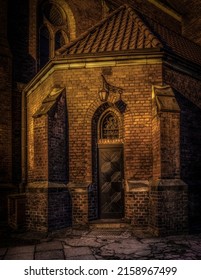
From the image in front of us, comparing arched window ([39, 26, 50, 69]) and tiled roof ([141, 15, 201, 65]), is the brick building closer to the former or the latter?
tiled roof ([141, 15, 201, 65])

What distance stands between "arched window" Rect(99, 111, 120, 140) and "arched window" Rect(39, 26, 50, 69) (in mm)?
4502

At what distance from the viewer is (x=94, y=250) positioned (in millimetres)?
5891

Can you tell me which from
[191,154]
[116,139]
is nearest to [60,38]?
[116,139]

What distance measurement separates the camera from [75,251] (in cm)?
584

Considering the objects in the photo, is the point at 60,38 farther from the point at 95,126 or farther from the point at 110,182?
the point at 110,182

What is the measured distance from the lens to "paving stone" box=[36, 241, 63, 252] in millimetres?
6114

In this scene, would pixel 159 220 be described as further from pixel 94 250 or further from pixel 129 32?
pixel 129 32

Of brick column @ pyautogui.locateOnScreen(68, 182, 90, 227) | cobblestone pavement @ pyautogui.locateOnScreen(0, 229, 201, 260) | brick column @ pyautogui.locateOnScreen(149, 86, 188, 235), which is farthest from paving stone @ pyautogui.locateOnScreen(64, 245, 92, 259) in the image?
brick column @ pyautogui.locateOnScreen(149, 86, 188, 235)

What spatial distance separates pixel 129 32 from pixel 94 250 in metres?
6.89

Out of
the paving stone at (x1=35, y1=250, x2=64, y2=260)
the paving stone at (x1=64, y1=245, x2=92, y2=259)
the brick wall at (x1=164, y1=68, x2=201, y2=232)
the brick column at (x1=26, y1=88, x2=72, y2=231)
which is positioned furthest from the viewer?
the brick wall at (x1=164, y1=68, x2=201, y2=232)

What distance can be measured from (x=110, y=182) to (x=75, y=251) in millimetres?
2927

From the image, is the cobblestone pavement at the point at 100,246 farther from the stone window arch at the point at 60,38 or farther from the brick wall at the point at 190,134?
the stone window arch at the point at 60,38
